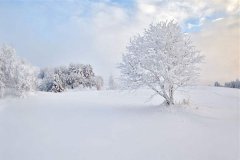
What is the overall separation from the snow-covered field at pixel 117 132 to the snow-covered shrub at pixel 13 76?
2.67ft

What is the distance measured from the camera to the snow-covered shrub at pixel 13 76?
1500 cm

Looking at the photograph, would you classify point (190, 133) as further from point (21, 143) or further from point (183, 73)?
point (21, 143)

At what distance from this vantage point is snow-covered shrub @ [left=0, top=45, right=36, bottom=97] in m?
15.0

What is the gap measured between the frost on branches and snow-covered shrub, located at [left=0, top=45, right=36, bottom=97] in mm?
5033

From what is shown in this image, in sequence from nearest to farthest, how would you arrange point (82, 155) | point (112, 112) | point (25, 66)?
point (82, 155)
point (112, 112)
point (25, 66)

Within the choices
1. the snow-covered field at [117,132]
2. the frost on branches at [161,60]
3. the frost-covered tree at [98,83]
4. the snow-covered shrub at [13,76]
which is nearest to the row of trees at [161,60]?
the frost on branches at [161,60]

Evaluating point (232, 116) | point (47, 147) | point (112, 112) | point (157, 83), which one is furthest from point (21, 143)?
point (232, 116)

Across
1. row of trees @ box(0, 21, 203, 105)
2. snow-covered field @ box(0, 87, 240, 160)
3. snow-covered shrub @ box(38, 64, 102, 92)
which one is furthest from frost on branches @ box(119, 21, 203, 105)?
snow-covered shrub @ box(38, 64, 102, 92)

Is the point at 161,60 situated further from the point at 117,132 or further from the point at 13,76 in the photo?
Result: the point at 13,76

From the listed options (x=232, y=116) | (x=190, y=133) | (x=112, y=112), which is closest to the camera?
(x=190, y=133)

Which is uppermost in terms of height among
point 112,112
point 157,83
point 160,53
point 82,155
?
point 160,53

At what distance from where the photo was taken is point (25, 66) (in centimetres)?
1574

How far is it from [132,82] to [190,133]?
12.8ft

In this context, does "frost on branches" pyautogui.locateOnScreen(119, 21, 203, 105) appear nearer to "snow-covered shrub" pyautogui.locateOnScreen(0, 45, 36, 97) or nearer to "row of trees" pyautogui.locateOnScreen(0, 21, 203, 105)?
"row of trees" pyautogui.locateOnScreen(0, 21, 203, 105)
